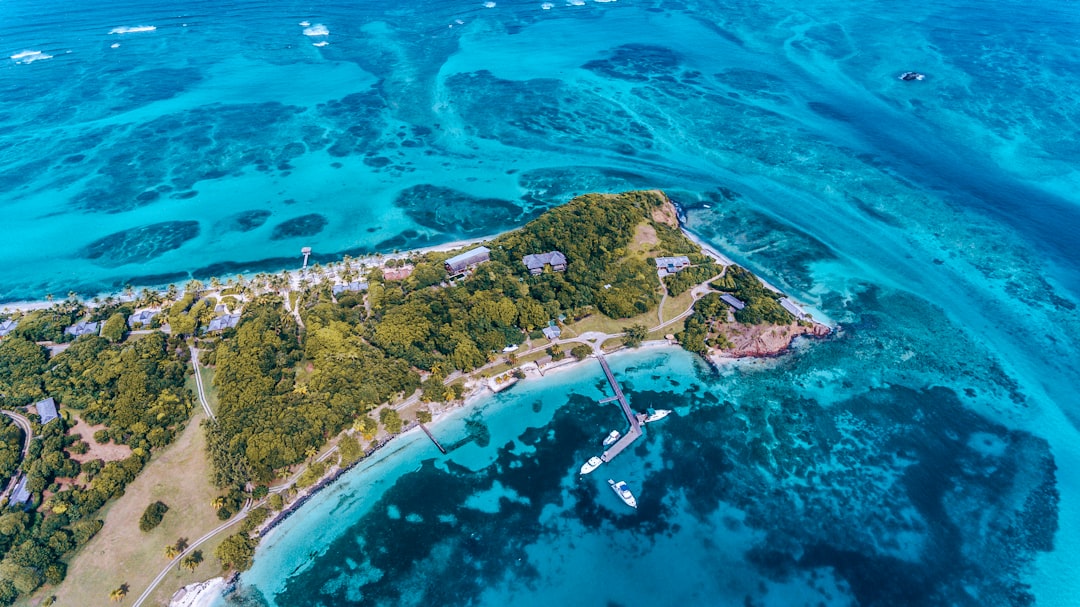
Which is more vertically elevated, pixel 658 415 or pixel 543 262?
pixel 543 262

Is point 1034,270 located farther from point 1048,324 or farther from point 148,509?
point 148,509

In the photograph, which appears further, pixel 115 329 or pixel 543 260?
pixel 543 260

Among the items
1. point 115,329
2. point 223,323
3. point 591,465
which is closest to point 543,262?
point 591,465

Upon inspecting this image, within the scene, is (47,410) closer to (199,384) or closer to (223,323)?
(199,384)

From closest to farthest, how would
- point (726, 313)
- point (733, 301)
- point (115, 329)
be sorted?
point (115, 329), point (726, 313), point (733, 301)

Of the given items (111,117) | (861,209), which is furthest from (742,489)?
(111,117)

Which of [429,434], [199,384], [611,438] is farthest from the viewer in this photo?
[199,384]
